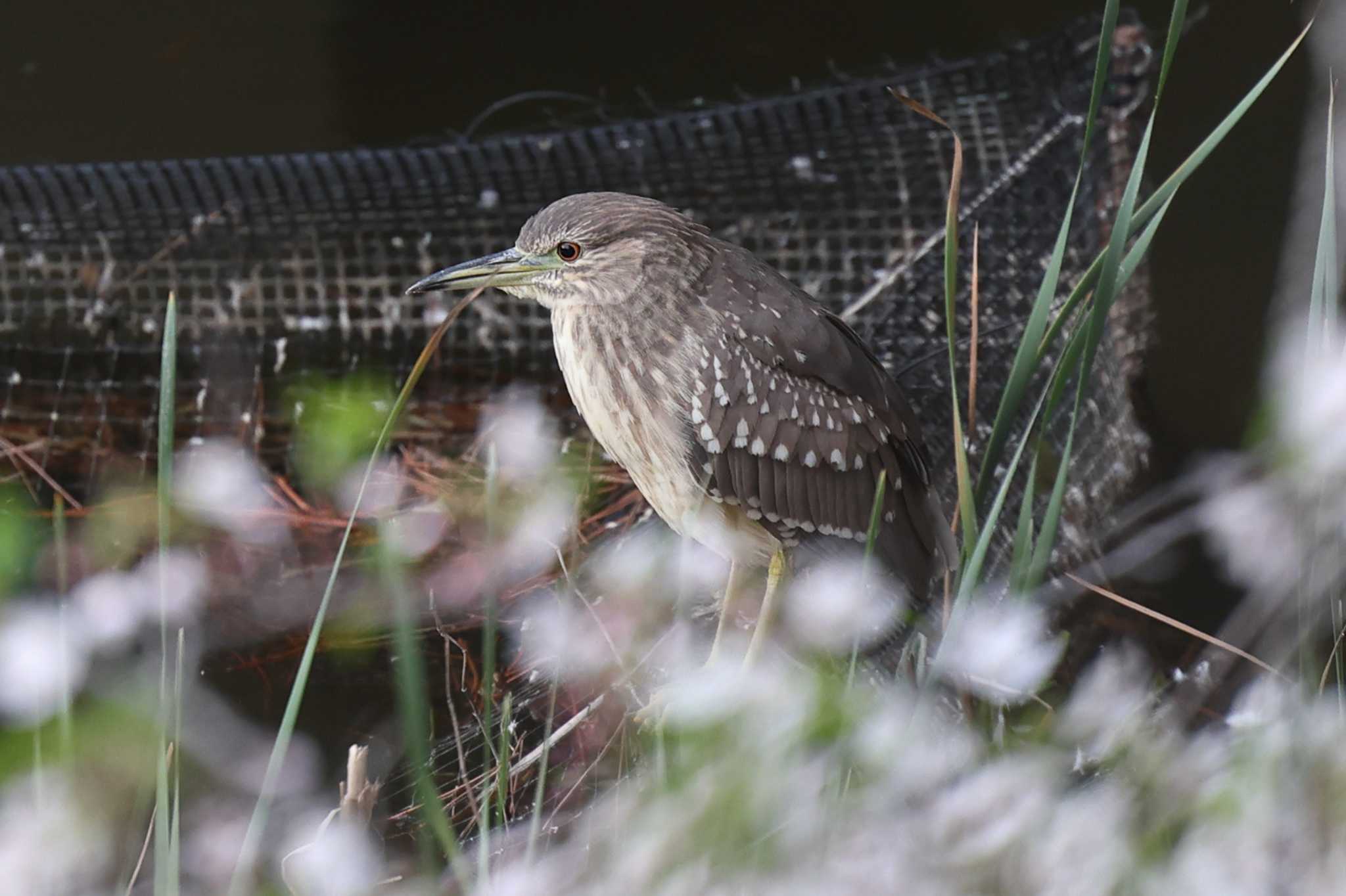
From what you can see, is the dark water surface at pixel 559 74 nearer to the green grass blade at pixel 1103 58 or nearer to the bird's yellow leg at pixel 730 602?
the bird's yellow leg at pixel 730 602

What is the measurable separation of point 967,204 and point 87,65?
2500 millimetres

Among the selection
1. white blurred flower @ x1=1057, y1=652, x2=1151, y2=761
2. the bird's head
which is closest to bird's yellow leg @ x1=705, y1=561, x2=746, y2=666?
the bird's head

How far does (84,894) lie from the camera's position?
992mm

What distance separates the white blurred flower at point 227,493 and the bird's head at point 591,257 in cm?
119

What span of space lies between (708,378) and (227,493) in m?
1.49

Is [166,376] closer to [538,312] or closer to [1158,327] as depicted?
[538,312]

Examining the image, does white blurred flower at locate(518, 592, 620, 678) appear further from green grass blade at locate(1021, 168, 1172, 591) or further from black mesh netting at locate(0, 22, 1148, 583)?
black mesh netting at locate(0, 22, 1148, 583)

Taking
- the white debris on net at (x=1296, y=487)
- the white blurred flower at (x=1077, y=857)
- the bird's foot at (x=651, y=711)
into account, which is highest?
the white debris on net at (x=1296, y=487)

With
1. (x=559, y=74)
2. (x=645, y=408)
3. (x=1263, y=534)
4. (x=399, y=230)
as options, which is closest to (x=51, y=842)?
(x=1263, y=534)

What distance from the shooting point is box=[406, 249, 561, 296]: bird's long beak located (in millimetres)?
2092

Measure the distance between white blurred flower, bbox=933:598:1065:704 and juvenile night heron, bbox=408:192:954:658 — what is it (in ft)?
2.34

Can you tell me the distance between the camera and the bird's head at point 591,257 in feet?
6.95

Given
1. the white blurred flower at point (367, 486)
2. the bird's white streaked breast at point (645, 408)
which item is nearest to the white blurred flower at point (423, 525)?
the white blurred flower at point (367, 486)

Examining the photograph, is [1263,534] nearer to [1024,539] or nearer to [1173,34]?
[1024,539]
